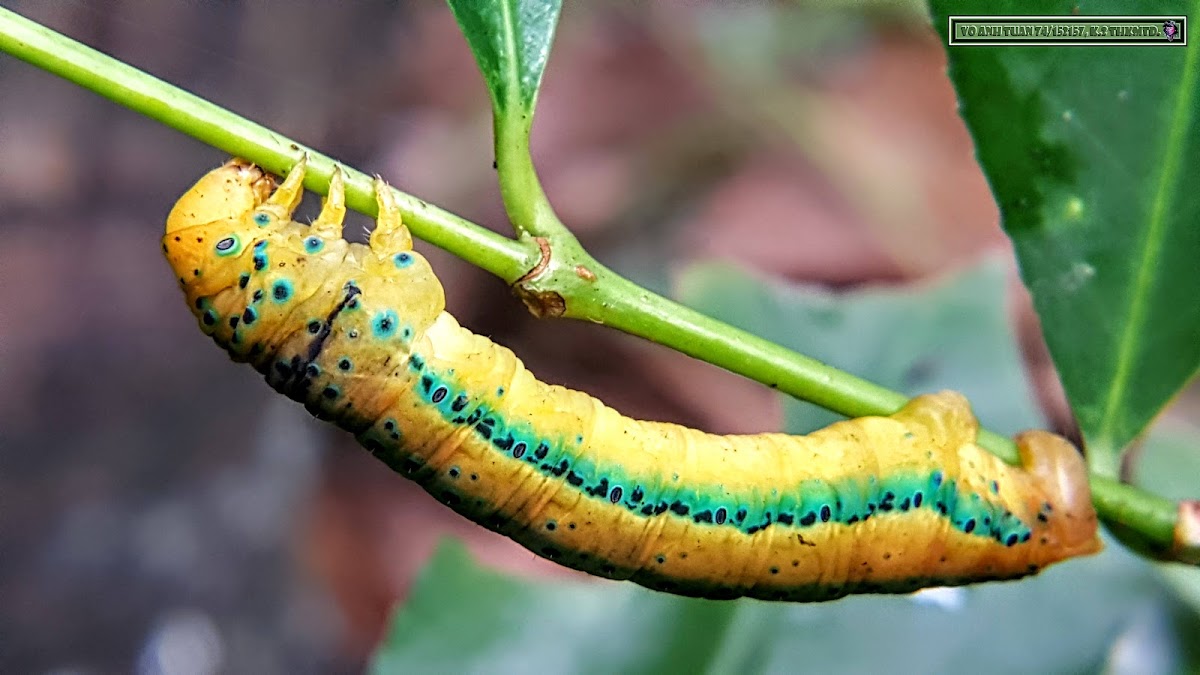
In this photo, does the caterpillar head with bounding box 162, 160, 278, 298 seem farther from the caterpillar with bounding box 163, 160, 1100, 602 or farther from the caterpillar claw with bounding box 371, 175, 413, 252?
the caterpillar claw with bounding box 371, 175, 413, 252

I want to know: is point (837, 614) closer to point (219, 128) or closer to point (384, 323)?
point (384, 323)

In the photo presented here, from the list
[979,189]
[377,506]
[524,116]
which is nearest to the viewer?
[524,116]

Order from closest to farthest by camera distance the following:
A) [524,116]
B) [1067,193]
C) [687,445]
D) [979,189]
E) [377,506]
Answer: [524,116]
[1067,193]
[687,445]
[377,506]
[979,189]

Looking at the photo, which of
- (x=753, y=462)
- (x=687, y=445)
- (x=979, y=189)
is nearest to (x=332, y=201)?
(x=687, y=445)

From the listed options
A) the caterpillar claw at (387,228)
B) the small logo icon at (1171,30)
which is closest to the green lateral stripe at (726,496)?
the caterpillar claw at (387,228)

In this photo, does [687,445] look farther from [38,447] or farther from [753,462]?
[38,447]

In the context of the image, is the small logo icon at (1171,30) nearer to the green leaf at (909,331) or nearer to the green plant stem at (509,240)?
the green plant stem at (509,240)
